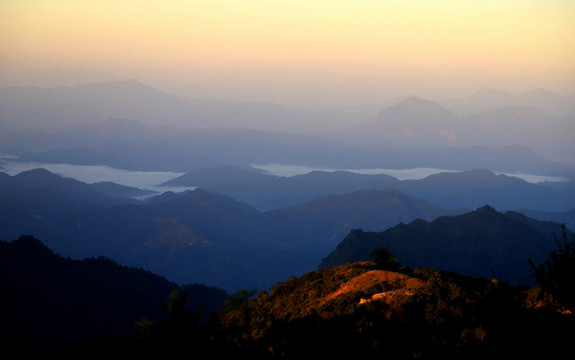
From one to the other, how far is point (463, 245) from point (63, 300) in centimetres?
11557

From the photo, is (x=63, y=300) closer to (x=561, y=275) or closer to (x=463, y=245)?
(x=561, y=275)

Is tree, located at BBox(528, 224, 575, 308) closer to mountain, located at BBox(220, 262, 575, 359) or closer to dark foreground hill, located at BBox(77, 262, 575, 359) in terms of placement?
dark foreground hill, located at BBox(77, 262, 575, 359)

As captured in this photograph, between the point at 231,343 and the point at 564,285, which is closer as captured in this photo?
the point at 231,343

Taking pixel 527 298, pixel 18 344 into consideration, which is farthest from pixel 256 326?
pixel 18 344

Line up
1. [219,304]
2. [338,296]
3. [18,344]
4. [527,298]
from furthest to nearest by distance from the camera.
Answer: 1. [219,304]
2. [18,344]
3. [338,296]
4. [527,298]

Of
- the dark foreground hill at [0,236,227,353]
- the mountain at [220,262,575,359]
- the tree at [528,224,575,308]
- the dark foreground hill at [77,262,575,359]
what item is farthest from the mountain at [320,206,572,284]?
the tree at [528,224,575,308]

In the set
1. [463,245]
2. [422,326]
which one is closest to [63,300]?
[422,326]

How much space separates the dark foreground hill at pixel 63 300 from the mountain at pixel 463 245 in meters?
56.4

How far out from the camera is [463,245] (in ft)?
527

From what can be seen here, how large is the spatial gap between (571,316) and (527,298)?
11.8 feet

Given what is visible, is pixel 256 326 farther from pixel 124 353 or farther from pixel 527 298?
pixel 527 298

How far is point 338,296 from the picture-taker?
38875 millimetres

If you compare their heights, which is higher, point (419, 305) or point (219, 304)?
point (419, 305)

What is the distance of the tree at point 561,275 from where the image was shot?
2864 centimetres
